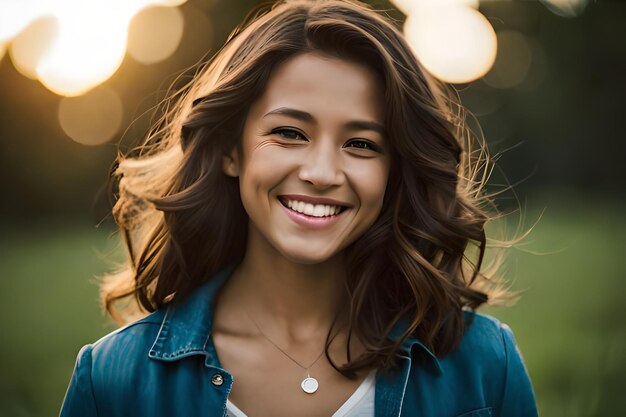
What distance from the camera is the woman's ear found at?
2.75 m

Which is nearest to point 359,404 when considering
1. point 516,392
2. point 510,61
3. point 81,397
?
point 516,392

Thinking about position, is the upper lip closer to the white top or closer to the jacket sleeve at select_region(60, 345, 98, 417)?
the white top

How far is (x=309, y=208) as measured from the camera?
251 centimetres

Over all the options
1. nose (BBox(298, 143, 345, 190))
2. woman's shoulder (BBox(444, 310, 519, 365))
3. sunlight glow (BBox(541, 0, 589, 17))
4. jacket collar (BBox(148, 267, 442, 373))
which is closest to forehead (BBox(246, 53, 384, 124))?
nose (BBox(298, 143, 345, 190))

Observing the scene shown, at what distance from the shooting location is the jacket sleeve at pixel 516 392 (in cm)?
272

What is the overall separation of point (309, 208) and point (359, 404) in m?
0.74

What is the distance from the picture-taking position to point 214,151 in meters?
2.75

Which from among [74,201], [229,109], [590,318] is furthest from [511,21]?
[229,109]

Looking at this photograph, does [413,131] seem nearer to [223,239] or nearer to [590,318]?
[223,239]

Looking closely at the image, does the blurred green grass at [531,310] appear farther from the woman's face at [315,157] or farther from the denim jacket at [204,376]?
the woman's face at [315,157]

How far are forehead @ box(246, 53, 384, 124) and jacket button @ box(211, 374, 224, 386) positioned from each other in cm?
97

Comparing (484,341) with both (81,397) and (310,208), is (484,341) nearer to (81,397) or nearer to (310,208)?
(310,208)

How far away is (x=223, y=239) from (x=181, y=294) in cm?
27

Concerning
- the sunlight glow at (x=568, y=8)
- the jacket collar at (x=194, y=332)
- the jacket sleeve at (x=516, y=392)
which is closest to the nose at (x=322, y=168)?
the jacket collar at (x=194, y=332)
